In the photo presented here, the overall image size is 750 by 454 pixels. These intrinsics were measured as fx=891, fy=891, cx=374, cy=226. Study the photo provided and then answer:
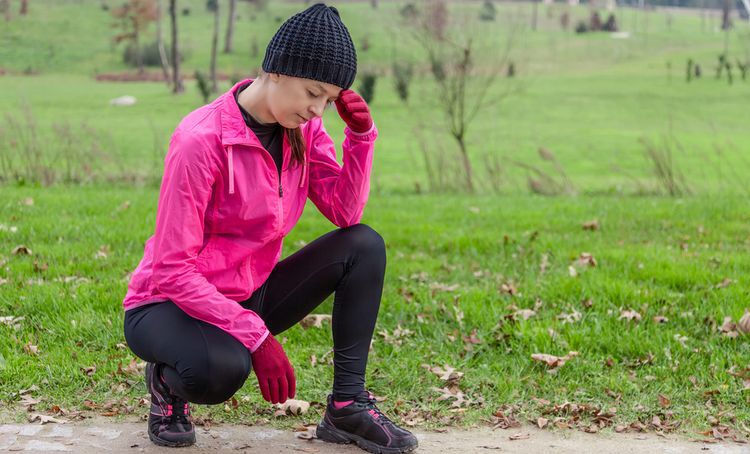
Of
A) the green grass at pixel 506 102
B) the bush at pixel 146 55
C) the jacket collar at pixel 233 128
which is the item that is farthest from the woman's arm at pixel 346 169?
the bush at pixel 146 55

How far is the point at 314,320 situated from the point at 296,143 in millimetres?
1888

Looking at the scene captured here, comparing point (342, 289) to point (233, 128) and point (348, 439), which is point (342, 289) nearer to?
point (348, 439)

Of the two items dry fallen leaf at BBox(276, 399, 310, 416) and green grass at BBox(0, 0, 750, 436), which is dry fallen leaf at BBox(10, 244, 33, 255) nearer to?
green grass at BBox(0, 0, 750, 436)

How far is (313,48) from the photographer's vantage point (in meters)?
2.87

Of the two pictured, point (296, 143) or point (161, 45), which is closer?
point (296, 143)

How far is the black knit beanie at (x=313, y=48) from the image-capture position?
9.42ft

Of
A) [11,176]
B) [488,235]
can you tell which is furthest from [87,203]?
[488,235]

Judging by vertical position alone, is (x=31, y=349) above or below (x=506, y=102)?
above

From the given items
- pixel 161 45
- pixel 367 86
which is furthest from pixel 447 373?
pixel 161 45

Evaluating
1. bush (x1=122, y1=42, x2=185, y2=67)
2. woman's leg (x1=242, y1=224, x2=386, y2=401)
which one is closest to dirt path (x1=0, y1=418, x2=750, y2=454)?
woman's leg (x1=242, y1=224, x2=386, y2=401)

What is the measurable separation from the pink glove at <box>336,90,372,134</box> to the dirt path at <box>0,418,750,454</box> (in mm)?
1242

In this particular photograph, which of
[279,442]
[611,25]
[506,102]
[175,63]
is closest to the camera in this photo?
[279,442]

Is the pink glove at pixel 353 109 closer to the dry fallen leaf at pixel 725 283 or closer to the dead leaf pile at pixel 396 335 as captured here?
the dead leaf pile at pixel 396 335

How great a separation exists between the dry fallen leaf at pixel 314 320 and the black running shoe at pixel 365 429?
1.31 meters
